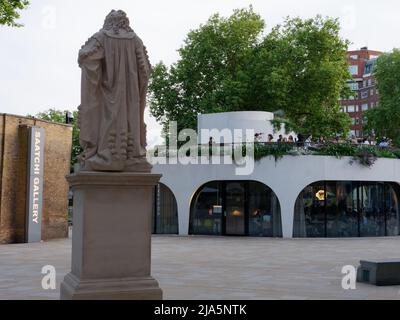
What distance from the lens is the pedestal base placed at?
6.82m

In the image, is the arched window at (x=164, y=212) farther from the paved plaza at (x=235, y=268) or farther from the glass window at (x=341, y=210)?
the glass window at (x=341, y=210)

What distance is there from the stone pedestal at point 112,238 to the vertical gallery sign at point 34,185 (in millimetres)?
16149

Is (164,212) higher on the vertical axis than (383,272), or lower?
higher

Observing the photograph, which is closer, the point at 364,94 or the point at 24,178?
the point at 24,178

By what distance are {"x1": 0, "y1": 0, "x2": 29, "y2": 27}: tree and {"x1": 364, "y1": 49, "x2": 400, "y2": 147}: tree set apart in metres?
41.5

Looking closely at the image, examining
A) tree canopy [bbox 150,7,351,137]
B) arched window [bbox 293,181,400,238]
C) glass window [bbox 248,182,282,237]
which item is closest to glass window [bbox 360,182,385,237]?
arched window [bbox 293,181,400,238]

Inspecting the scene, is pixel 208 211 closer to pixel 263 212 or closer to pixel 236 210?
pixel 236 210

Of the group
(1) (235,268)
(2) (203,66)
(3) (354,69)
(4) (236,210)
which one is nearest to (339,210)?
(4) (236,210)

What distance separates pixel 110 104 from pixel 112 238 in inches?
69.4

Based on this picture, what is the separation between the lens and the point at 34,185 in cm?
2278

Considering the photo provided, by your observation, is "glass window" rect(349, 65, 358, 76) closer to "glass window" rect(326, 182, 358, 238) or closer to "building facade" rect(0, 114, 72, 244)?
"glass window" rect(326, 182, 358, 238)

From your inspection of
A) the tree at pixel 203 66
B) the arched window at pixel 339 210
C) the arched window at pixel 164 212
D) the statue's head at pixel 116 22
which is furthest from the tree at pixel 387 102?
the statue's head at pixel 116 22

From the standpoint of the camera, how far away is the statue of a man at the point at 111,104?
725cm
